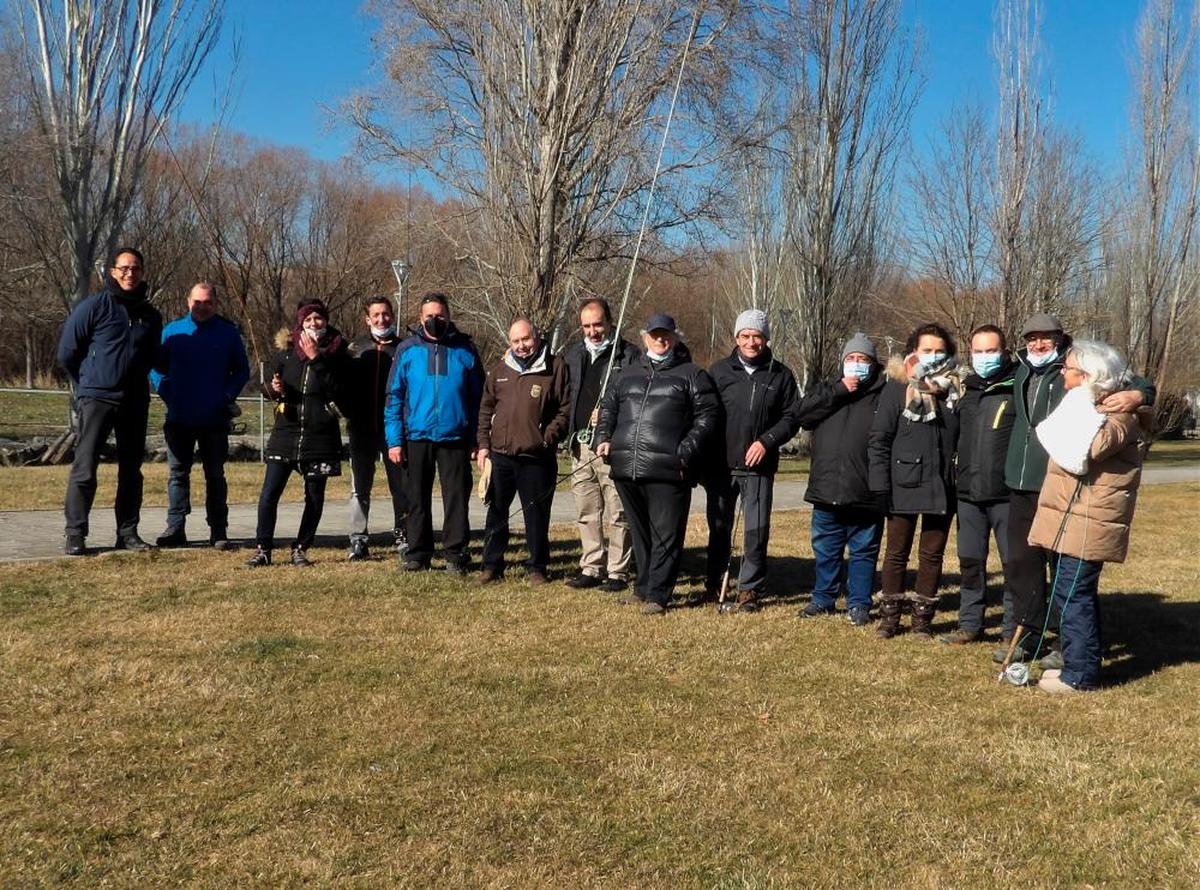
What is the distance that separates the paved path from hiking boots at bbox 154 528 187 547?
0.38 m

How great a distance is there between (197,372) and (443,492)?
2.28 meters

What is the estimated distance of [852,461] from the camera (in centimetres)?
666

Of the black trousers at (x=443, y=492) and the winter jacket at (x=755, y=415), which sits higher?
the winter jacket at (x=755, y=415)

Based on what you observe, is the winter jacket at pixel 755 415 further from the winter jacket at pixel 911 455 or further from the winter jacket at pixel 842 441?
the winter jacket at pixel 911 455

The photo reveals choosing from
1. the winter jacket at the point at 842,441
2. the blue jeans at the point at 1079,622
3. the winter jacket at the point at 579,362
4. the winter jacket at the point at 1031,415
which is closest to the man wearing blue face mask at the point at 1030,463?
the winter jacket at the point at 1031,415

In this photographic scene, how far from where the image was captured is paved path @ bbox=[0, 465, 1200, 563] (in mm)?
8250

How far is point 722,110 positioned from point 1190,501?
991cm

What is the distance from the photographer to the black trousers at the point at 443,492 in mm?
7715

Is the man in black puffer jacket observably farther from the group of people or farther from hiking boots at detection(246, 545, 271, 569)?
hiking boots at detection(246, 545, 271, 569)

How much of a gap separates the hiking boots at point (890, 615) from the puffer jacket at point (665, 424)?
4.73ft

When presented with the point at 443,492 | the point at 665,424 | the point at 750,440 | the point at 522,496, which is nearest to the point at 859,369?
the point at 750,440

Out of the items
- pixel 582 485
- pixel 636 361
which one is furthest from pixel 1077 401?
pixel 582 485

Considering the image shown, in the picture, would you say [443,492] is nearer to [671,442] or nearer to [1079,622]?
[671,442]

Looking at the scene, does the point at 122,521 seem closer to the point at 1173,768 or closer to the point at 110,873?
the point at 110,873
